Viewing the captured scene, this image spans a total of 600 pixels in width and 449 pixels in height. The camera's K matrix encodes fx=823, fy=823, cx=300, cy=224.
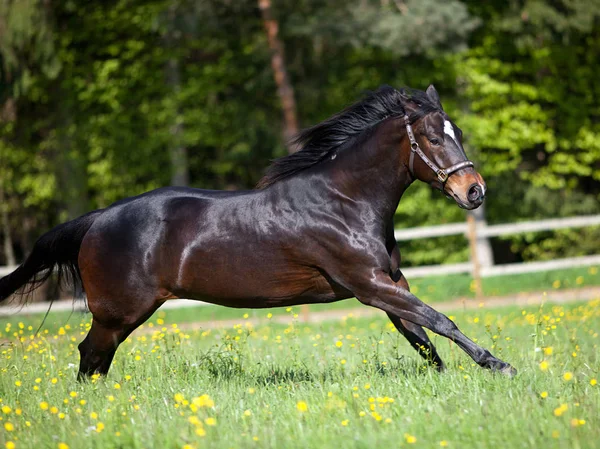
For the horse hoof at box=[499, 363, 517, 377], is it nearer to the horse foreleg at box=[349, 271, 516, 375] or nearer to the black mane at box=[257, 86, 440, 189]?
the horse foreleg at box=[349, 271, 516, 375]

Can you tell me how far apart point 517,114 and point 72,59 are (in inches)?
446

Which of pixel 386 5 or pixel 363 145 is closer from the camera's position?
pixel 363 145

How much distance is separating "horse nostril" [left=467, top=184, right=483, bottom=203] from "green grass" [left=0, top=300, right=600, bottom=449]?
1098mm

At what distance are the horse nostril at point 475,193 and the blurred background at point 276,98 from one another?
1374cm

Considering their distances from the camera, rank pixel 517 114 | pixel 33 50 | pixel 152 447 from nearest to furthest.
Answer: pixel 152 447, pixel 33 50, pixel 517 114

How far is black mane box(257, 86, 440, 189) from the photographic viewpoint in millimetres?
6121

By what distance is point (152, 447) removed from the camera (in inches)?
166

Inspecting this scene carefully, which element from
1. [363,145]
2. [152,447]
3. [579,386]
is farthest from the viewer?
[363,145]

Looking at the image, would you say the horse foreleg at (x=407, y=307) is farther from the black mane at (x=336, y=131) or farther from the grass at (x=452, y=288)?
the grass at (x=452, y=288)

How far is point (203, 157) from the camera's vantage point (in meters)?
24.0

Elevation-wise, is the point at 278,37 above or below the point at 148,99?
above

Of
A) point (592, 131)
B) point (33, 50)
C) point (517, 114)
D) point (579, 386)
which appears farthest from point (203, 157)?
point (579, 386)

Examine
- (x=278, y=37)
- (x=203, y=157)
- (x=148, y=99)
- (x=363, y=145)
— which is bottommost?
(x=203, y=157)

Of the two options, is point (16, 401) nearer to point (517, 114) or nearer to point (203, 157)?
point (517, 114)
